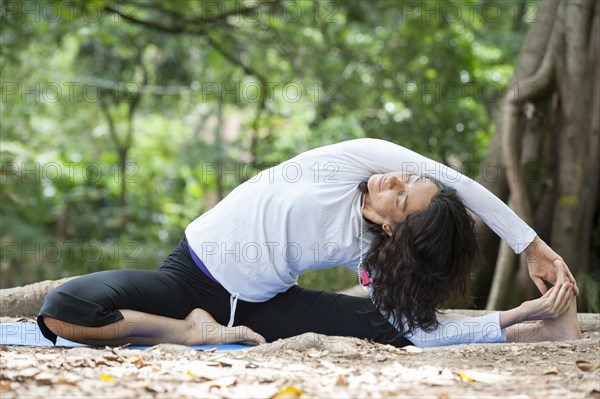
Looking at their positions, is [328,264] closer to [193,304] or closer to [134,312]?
[193,304]

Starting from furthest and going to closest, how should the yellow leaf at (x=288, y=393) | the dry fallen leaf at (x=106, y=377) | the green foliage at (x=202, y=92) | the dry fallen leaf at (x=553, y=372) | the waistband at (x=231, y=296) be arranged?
the green foliage at (x=202, y=92), the waistband at (x=231, y=296), the dry fallen leaf at (x=553, y=372), the dry fallen leaf at (x=106, y=377), the yellow leaf at (x=288, y=393)

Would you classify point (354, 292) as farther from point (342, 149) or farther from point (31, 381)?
point (31, 381)

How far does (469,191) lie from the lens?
10.7 feet

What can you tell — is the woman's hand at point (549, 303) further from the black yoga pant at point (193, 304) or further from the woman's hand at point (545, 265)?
the black yoga pant at point (193, 304)

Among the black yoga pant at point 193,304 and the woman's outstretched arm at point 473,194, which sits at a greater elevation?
the woman's outstretched arm at point 473,194

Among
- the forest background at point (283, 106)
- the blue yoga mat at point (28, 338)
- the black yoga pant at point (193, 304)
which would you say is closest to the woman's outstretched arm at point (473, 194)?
the black yoga pant at point (193, 304)

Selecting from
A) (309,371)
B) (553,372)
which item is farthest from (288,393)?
(553,372)

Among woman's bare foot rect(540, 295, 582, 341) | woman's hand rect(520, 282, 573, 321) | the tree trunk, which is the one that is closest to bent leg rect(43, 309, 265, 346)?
woman's hand rect(520, 282, 573, 321)

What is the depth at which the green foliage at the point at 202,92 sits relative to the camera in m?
7.73

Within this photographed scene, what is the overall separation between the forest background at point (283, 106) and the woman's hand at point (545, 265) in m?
1.05

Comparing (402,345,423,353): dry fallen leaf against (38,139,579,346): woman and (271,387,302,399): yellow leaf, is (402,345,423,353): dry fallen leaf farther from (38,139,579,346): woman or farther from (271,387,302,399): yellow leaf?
(271,387,302,399): yellow leaf

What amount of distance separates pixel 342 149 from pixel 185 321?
977 mm

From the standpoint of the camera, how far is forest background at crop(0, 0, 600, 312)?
536 cm

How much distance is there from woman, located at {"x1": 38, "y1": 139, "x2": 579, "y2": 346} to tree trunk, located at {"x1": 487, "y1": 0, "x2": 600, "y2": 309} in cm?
198
